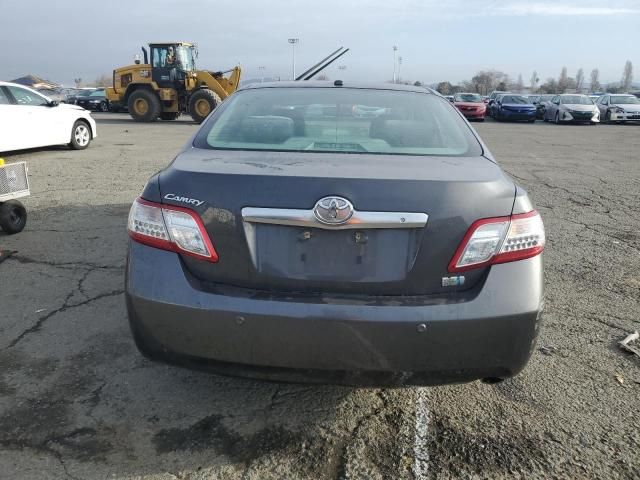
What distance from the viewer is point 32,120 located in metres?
11.4

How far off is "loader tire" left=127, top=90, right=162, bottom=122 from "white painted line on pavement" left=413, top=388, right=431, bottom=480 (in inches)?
840

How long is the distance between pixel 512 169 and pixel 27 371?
10.4 metres

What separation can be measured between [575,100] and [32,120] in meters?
26.5

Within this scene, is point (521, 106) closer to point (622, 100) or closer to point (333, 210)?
point (622, 100)

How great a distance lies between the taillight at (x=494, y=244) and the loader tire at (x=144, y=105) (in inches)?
856

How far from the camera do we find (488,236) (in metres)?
2.25

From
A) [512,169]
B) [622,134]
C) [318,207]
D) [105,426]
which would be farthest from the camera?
[622,134]

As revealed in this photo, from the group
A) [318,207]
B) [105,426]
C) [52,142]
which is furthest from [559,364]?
[52,142]

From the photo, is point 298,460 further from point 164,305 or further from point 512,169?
point 512,169

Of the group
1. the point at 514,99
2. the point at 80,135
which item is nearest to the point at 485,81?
the point at 514,99

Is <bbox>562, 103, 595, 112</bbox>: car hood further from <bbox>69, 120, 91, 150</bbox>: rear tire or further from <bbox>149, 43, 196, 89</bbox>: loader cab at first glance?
<bbox>69, 120, 91, 150</bbox>: rear tire

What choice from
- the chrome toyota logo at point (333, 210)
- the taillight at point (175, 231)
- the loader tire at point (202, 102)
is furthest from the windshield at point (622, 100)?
the taillight at point (175, 231)

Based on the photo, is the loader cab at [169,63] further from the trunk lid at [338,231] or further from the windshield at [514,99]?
the trunk lid at [338,231]

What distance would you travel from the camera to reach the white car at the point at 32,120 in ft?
35.9
